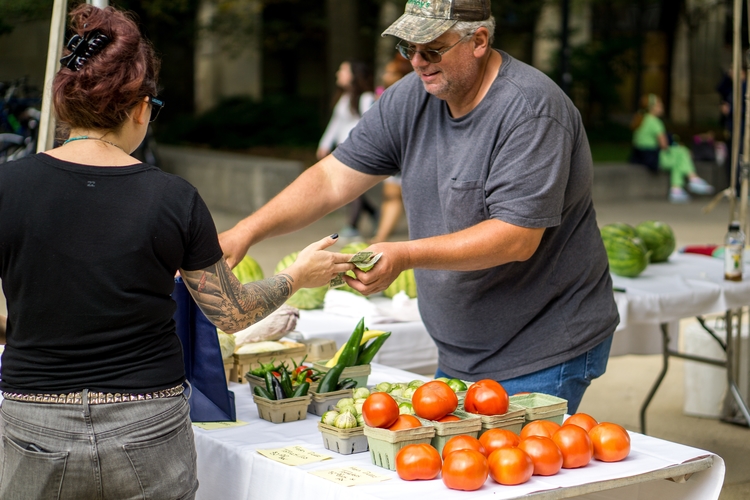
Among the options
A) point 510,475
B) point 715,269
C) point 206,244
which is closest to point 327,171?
point 206,244

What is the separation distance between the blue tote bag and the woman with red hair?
0.61 m

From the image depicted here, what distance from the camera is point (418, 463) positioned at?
2.37m

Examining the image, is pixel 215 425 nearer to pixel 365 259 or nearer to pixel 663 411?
pixel 365 259

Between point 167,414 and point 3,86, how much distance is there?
4.80 meters

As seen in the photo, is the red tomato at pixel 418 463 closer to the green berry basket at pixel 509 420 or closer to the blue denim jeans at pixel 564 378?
the green berry basket at pixel 509 420

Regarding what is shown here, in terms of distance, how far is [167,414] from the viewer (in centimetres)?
228

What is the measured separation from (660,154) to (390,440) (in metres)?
14.7

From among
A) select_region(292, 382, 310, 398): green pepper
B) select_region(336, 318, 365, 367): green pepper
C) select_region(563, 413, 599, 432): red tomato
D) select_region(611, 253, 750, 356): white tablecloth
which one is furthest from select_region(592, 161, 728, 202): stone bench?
select_region(563, 413, 599, 432): red tomato

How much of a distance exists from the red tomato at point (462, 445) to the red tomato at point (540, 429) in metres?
0.18

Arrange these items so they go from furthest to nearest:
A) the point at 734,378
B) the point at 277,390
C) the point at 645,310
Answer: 1. the point at 734,378
2. the point at 645,310
3. the point at 277,390

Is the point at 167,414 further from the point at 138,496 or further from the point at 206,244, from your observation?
the point at 206,244

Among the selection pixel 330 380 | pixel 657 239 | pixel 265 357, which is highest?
pixel 330 380

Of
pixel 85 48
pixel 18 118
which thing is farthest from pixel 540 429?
pixel 18 118

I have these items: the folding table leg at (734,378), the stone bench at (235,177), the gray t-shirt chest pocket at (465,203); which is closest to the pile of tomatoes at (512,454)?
the gray t-shirt chest pocket at (465,203)
